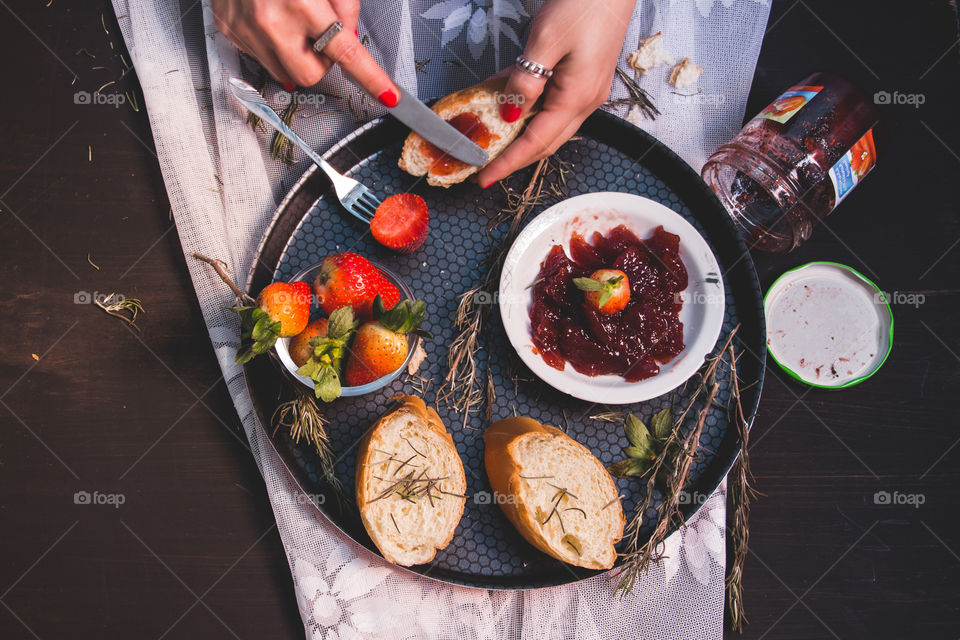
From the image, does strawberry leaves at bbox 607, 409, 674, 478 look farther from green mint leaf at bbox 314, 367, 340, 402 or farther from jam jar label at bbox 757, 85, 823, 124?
jam jar label at bbox 757, 85, 823, 124

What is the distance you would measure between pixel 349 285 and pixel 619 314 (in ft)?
3.04

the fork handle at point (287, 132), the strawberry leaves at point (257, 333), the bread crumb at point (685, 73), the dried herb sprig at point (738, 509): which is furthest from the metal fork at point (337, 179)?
the dried herb sprig at point (738, 509)

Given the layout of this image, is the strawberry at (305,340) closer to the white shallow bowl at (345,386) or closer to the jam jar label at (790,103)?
the white shallow bowl at (345,386)

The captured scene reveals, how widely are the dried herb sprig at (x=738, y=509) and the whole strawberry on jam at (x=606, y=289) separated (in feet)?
1.50

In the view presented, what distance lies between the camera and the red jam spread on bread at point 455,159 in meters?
2.02

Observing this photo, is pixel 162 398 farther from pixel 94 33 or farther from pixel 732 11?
pixel 732 11

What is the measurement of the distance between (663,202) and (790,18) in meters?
1.04

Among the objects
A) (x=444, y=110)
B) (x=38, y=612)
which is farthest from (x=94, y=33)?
(x=38, y=612)

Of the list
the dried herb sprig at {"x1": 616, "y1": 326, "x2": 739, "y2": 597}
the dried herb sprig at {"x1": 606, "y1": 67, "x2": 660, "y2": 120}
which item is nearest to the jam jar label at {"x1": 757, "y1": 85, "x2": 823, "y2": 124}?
the dried herb sprig at {"x1": 606, "y1": 67, "x2": 660, "y2": 120}

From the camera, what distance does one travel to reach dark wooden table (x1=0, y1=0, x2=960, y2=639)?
217cm

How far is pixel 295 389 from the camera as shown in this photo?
6.49ft

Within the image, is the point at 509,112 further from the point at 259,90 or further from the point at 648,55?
the point at 259,90

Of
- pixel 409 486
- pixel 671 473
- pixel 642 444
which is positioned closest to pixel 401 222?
pixel 409 486

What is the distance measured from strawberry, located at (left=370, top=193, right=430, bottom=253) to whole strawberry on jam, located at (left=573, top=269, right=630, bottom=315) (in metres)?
0.57
